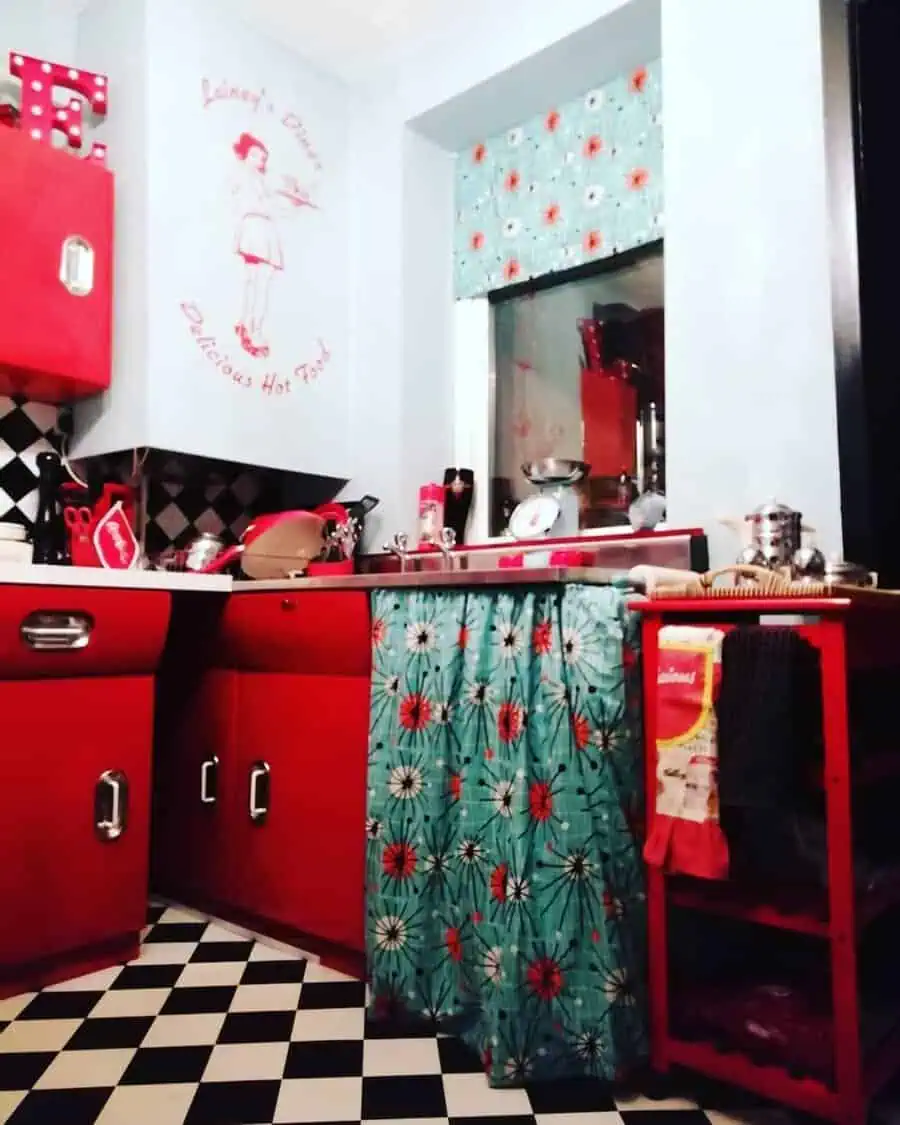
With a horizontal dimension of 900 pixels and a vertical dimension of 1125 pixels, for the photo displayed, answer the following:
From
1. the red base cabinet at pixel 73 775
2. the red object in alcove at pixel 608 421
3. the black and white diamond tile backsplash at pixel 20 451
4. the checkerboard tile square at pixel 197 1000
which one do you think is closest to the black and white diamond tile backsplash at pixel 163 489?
the black and white diamond tile backsplash at pixel 20 451

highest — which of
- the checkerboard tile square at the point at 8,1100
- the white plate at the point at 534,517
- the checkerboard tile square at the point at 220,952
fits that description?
the white plate at the point at 534,517

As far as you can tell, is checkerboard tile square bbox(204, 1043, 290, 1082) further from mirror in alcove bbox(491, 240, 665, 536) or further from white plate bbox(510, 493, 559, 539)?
mirror in alcove bbox(491, 240, 665, 536)

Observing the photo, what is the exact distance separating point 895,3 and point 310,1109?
2270mm

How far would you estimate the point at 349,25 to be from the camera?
8.53 ft

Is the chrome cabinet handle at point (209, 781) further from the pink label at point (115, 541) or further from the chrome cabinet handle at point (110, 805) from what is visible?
the pink label at point (115, 541)

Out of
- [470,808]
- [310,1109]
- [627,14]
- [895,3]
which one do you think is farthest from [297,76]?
[310,1109]

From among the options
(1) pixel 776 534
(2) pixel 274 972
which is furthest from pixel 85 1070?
(1) pixel 776 534

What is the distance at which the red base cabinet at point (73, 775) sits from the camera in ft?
5.86

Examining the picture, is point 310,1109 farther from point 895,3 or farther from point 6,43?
point 6,43

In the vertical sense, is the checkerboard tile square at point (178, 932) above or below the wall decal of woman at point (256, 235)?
below

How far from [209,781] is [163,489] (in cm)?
95

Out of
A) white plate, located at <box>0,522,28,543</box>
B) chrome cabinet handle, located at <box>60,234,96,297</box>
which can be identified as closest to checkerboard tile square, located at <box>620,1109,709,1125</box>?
white plate, located at <box>0,522,28,543</box>

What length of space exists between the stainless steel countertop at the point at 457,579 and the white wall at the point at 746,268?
45 cm

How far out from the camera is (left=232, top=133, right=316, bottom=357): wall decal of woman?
8.33ft
